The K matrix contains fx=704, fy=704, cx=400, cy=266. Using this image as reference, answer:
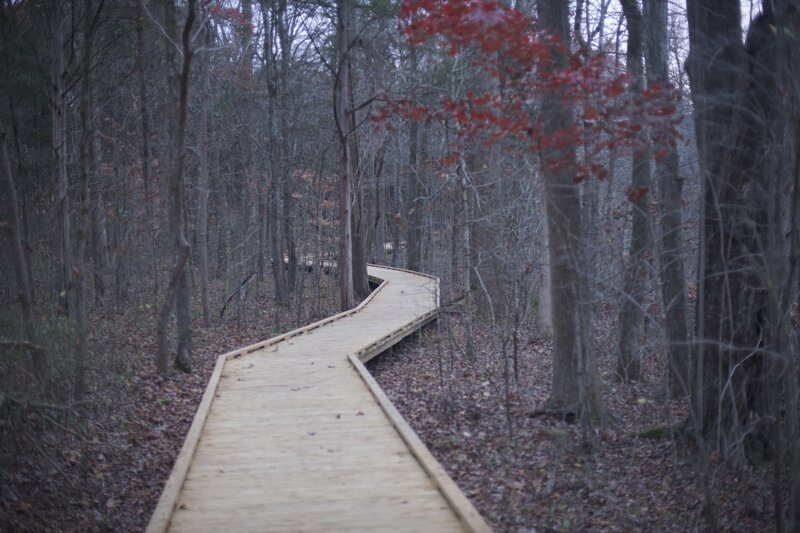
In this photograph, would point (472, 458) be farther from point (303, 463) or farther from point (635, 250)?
point (635, 250)

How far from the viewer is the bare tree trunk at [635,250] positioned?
9039 mm

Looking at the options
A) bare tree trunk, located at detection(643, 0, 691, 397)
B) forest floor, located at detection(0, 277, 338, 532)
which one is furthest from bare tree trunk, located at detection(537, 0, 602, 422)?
forest floor, located at detection(0, 277, 338, 532)

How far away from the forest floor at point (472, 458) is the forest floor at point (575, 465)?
0.06 feet

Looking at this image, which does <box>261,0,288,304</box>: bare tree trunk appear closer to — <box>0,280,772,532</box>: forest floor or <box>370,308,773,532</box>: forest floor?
<box>0,280,772,532</box>: forest floor

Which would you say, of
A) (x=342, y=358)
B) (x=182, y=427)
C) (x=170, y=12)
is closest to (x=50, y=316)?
(x=182, y=427)

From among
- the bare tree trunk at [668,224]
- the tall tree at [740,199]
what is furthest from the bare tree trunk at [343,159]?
the tall tree at [740,199]

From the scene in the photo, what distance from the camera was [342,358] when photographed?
11.4 metres

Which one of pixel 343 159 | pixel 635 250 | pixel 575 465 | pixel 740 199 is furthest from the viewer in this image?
pixel 343 159

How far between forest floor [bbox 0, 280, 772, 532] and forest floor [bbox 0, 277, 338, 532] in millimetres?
16

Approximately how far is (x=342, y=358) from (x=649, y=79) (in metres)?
6.16

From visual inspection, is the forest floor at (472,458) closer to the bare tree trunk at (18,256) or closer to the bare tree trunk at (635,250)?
the bare tree trunk at (635,250)

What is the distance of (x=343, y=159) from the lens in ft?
54.4

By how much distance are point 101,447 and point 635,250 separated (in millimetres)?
7212

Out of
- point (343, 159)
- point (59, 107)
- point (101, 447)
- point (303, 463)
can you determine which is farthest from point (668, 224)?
point (343, 159)
